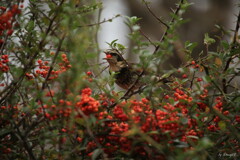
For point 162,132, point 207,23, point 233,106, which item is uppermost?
point 207,23

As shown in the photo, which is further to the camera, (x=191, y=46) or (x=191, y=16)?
(x=191, y=16)

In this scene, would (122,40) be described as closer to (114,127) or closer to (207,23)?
(207,23)

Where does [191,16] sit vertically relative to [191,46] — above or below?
above

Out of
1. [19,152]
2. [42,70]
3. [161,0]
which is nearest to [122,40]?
[161,0]

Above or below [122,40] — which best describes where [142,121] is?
below

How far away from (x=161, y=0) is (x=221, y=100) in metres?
3.78

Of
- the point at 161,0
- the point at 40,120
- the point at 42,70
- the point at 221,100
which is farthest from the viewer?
the point at 161,0

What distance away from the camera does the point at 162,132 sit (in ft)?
3.13

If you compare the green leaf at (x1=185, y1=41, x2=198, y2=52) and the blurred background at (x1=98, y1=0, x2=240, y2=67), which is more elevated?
the blurred background at (x1=98, y1=0, x2=240, y2=67)

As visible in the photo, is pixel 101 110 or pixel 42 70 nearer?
pixel 101 110

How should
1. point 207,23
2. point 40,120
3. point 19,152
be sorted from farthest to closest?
point 207,23, point 19,152, point 40,120

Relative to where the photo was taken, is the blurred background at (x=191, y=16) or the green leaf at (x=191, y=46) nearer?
the green leaf at (x=191, y=46)

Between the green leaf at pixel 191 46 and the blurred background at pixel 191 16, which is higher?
the blurred background at pixel 191 16

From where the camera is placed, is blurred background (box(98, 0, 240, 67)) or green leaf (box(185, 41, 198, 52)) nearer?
green leaf (box(185, 41, 198, 52))
